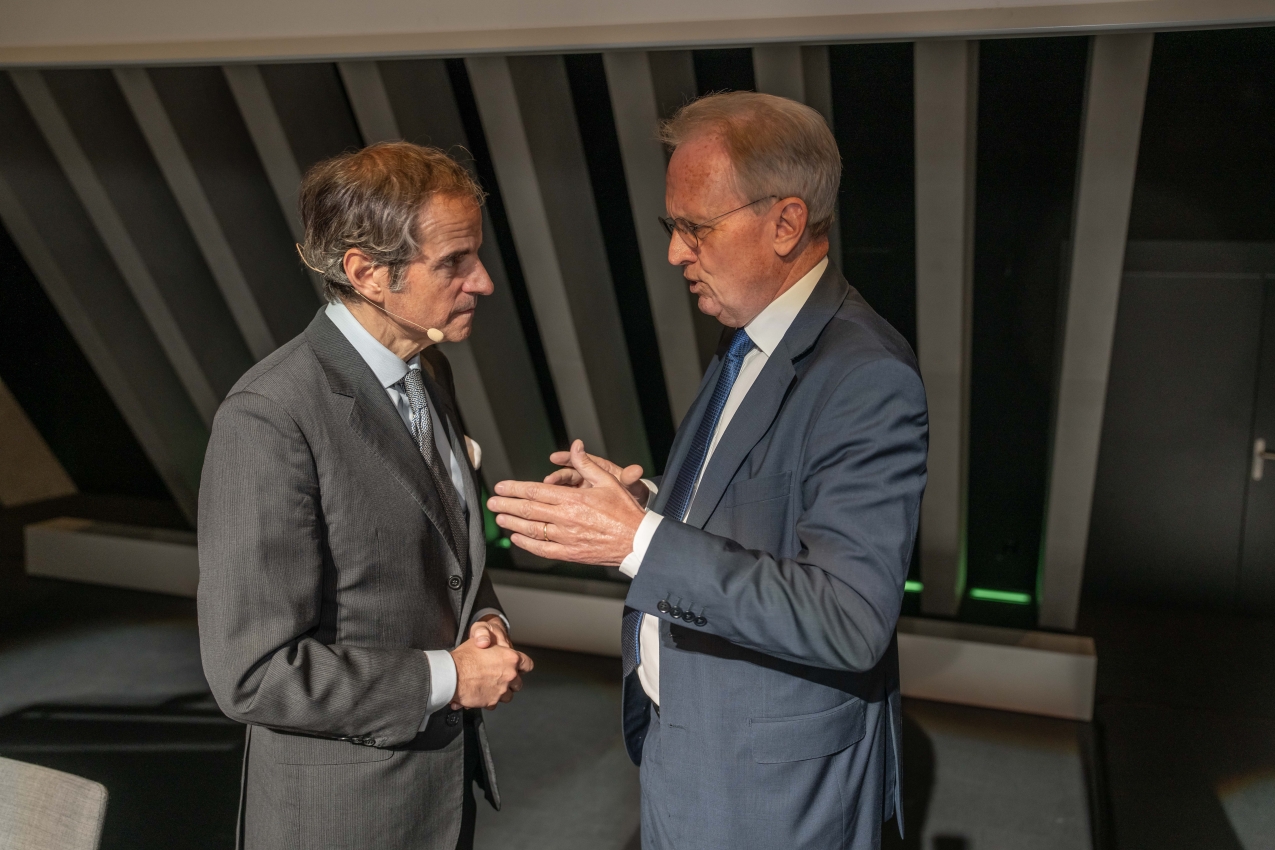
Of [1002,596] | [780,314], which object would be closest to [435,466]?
[780,314]

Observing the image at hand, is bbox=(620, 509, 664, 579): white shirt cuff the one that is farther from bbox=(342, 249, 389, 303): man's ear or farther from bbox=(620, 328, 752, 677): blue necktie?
bbox=(342, 249, 389, 303): man's ear

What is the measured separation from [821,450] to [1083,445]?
8.58 feet

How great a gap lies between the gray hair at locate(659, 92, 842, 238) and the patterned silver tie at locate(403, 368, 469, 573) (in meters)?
0.71

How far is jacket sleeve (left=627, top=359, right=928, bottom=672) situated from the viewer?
1371mm

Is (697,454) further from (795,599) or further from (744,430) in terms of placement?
(795,599)

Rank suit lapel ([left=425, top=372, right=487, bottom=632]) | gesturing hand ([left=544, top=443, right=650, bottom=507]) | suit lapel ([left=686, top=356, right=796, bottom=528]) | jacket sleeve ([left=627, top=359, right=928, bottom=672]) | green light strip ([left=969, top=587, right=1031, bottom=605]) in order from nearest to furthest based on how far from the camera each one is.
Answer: jacket sleeve ([left=627, top=359, right=928, bottom=672]) → suit lapel ([left=686, top=356, right=796, bottom=528]) → gesturing hand ([left=544, top=443, right=650, bottom=507]) → suit lapel ([left=425, top=372, right=487, bottom=632]) → green light strip ([left=969, top=587, right=1031, bottom=605])

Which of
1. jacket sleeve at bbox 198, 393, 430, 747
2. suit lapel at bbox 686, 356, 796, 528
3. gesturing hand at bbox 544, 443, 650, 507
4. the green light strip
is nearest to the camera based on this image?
jacket sleeve at bbox 198, 393, 430, 747

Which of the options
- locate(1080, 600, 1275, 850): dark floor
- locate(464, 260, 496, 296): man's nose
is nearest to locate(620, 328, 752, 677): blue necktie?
locate(464, 260, 496, 296): man's nose

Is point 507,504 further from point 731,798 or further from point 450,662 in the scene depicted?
point 731,798

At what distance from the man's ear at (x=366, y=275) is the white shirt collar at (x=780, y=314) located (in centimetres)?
68

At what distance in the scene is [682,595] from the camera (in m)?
1.41

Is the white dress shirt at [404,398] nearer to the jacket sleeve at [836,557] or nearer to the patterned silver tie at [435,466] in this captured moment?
the patterned silver tie at [435,466]

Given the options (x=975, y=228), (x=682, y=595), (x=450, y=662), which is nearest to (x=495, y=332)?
(x=975, y=228)

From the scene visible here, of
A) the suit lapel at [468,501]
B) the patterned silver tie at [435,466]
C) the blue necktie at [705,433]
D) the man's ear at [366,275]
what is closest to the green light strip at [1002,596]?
the blue necktie at [705,433]
